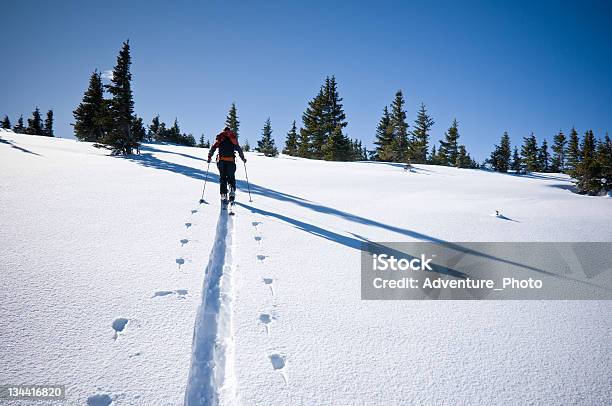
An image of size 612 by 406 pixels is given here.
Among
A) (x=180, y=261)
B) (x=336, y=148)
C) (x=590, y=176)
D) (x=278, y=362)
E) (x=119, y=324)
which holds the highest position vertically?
(x=336, y=148)

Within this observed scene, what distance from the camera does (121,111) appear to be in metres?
21.6

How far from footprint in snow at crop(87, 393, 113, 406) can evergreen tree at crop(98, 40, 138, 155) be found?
76.8 ft

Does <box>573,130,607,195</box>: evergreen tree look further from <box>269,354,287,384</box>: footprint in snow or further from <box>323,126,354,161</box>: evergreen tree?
<box>323,126,354,161</box>: evergreen tree

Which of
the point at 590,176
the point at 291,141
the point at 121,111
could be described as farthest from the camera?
the point at 291,141

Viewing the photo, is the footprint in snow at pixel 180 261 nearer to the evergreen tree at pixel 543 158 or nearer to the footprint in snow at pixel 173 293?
the footprint in snow at pixel 173 293

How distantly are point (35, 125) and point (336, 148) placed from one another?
6901 centimetres

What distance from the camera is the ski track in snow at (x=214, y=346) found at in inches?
80.2

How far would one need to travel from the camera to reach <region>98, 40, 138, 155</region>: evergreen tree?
20875 mm

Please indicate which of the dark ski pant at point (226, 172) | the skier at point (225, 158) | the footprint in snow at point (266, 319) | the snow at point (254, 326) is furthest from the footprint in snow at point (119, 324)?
the dark ski pant at point (226, 172)

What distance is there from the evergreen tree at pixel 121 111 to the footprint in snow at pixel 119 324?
2254 cm

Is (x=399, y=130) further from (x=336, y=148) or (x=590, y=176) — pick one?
(x=590, y=176)

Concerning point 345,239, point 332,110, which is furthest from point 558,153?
point 345,239

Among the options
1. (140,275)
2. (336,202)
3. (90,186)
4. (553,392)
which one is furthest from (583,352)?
(90,186)

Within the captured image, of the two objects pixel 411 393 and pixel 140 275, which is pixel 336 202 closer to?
pixel 140 275
